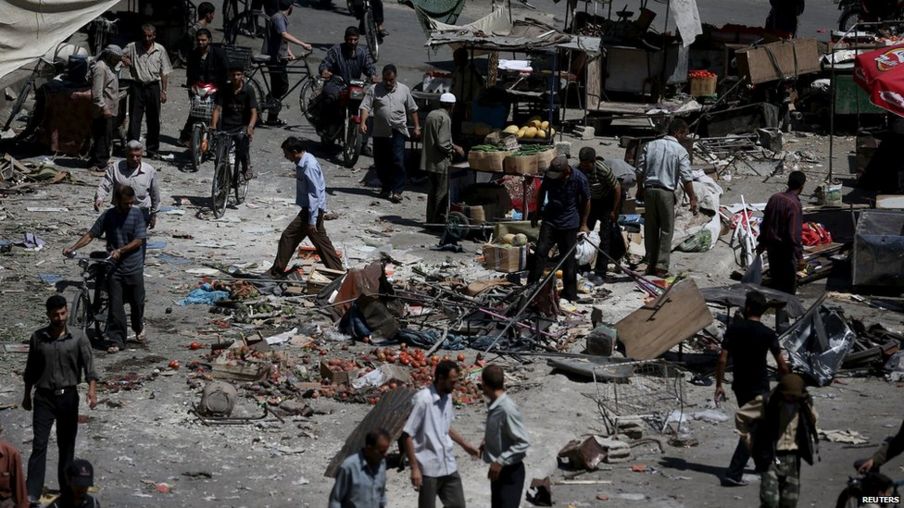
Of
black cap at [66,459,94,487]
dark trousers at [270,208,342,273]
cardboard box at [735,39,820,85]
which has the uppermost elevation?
cardboard box at [735,39,820,85]

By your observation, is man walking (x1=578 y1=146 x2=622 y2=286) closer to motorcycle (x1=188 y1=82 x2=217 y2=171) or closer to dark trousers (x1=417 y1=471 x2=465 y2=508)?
motorcycle (x1=188 y1=82 x2=217 y2=171)

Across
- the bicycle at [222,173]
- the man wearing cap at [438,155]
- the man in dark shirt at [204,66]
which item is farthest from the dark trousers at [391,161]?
the man in dark shirt at [204,66]

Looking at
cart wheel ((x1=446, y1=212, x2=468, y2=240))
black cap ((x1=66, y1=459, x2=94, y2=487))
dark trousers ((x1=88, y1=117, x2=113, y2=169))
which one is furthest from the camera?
dark trousers ((x1=88, y1=117, x2=113, y2=169))

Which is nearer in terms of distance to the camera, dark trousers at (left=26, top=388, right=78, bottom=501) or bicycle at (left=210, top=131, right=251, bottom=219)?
dark trousers at (left=26, top=388, right=78, bottom=501)

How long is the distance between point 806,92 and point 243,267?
13.7 metres

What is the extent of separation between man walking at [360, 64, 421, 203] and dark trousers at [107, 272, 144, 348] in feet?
22.1

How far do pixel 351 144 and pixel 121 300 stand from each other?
833cm

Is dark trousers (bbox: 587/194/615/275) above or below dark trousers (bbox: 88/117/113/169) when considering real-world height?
below

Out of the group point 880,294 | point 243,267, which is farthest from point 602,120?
point 243,267

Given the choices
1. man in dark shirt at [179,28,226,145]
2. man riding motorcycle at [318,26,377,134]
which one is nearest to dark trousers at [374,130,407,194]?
man riding motorcycle at [318,26,377,134]

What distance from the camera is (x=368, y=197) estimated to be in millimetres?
19500

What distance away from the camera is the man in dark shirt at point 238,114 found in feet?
59.2

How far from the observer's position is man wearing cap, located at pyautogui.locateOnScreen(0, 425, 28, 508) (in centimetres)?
825

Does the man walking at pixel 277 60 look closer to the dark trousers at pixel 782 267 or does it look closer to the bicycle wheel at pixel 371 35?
the bicycle wheel at pixel 371 35
